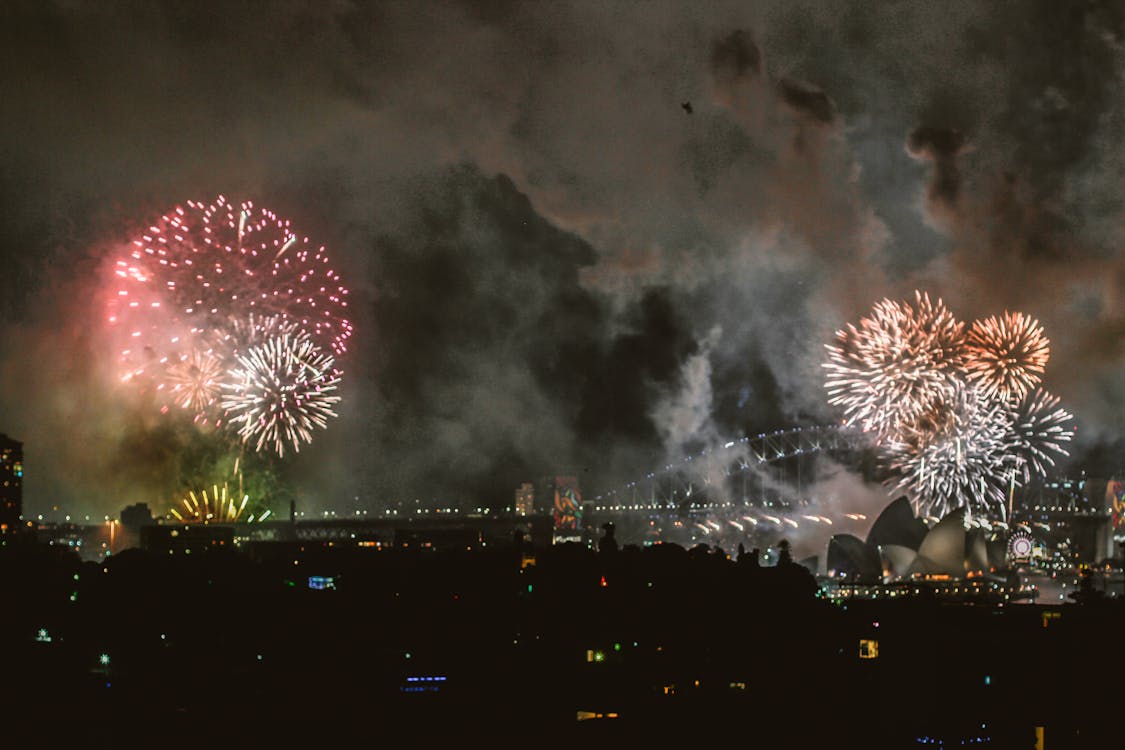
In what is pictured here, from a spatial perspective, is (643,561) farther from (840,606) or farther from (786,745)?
(786,745)

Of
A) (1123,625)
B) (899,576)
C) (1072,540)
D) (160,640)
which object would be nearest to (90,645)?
(160,640)

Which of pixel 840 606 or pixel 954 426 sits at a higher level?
pixel 954 426

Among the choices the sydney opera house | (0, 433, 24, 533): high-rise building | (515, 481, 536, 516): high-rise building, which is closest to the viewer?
the sydney opera house

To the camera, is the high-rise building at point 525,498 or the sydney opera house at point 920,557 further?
the high-rise building at point 525,498

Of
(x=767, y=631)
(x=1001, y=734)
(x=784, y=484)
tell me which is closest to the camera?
(x=1001, y=734)

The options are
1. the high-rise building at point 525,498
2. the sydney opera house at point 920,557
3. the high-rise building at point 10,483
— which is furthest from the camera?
the high-rise building at point 525,498

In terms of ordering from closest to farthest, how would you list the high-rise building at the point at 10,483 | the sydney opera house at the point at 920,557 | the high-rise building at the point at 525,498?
the sydney opera house at the point at 920,557 → the high-rise building at the point at 10,483 → the high-rise building at the point at 525,498

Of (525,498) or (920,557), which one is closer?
(920,557)

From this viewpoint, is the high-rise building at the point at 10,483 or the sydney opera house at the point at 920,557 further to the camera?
the high-rise building at the point at 10,483
